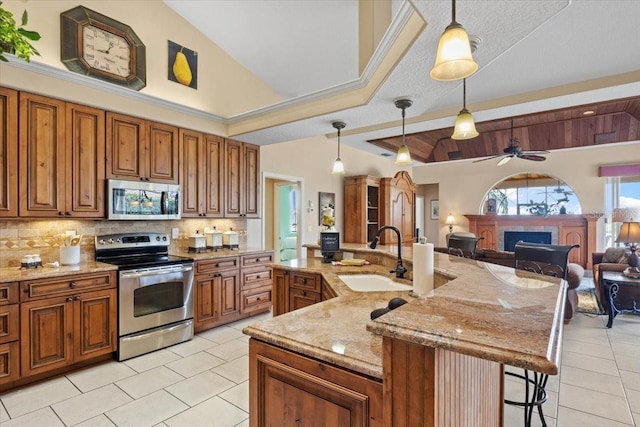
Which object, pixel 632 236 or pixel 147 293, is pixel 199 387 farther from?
pixel 632 236

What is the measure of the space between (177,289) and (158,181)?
1209 millimetres

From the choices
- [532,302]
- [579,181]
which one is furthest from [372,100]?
[579,181]

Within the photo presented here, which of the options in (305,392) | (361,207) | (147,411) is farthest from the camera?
(361,207)

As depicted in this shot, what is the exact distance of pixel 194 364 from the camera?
3.07 metres

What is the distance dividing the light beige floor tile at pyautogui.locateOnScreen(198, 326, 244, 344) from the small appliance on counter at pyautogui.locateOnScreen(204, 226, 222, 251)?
1019 millimetres

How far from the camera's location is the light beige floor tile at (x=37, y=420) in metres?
2.17

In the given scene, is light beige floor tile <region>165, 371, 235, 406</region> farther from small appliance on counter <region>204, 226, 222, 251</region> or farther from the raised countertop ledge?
small appliance on counter <region>204, 226, 222, 251</region>

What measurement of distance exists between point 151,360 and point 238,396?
3.79 ft

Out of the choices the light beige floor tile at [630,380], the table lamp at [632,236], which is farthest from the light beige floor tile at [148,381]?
the table lamp at [632,236]

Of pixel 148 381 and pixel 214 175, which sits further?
pixel 214 175

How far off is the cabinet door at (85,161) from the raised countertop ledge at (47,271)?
0.48 meters

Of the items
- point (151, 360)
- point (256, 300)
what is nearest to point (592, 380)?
point (256, 300)

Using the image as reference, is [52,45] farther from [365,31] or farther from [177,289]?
[365,31]

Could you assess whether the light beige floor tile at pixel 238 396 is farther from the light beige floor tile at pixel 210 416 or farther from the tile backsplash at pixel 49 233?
the tile backsplash at pixel 49 233
